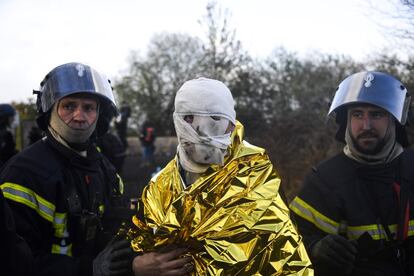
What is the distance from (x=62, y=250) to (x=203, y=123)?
1.08m

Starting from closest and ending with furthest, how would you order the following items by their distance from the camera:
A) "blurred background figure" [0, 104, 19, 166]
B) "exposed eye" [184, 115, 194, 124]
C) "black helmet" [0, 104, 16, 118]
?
"exposed eye" [184, 115, 194, 124]
"blurred background figure" [0, 104, 19, 166]
"black helmet" [0, 104, 16, 118]

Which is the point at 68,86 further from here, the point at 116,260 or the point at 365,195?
the point at 365,195

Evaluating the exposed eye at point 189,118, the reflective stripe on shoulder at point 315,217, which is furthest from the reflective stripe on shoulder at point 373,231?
the exposed eye at point 189,118

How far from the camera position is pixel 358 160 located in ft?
9.71

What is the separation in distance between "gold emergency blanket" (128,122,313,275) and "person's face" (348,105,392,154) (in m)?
1.01

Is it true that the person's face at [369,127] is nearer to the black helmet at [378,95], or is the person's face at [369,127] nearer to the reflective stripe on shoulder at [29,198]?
the black helmet at [378,95]

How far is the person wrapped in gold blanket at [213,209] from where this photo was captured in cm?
196

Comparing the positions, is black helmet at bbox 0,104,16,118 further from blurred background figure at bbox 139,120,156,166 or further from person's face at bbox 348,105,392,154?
blurred background figure at bbox 139,120,156,166

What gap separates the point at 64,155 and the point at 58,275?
0.73m

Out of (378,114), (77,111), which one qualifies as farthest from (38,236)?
(378,114)

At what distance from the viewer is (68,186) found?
2604 mm

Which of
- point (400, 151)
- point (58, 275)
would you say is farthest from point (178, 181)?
point (400, 151)

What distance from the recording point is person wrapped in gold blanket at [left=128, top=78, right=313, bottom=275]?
1955 mm

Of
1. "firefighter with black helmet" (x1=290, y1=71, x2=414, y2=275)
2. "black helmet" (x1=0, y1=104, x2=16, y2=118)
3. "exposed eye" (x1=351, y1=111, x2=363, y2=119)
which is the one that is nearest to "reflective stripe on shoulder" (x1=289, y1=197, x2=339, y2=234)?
"firefighter with black helmet" (x1=290, y1=71, x2=414, y2=275)
